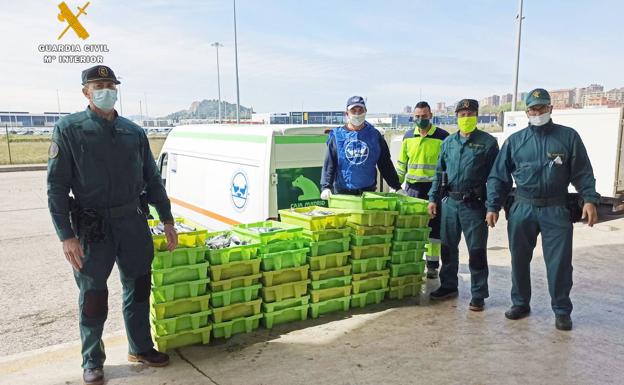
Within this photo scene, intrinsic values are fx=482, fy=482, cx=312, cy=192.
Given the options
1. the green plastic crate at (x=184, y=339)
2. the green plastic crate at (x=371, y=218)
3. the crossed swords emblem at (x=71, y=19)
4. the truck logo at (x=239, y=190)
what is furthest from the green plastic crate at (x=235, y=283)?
the crossed swords emblem at (x=71, y=19)

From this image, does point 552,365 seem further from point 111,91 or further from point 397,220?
point 111,91

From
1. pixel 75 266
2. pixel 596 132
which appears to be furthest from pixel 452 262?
pixel 596 132

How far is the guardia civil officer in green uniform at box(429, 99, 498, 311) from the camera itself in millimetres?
4941

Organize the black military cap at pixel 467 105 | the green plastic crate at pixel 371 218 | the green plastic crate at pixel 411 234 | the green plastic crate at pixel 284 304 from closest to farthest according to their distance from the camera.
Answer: the green plastic crate at pixel 284 304
the green plastic crate at pixel 371 218
the black military cap at pixel 467 105
the green plastic crate at pixel 411 234

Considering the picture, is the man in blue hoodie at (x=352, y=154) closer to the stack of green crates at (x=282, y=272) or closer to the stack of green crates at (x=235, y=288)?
the stack of green crates at (x=282, y=272)

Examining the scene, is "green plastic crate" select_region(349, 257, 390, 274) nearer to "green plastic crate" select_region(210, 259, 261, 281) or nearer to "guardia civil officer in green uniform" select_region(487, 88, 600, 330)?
"green plastic crate" select_region(210, 259, 261, 281)

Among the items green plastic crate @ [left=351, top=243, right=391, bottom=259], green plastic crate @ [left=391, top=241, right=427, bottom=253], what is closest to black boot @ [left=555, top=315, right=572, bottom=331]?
green plastic crate @ [left=391, top=241, right=427, bottom=253]

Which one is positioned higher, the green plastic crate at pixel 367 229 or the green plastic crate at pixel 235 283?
the green plastic crate at pixel 367 229

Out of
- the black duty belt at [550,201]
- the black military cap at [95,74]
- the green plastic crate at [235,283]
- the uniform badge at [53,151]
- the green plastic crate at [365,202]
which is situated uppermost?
the black military cap at [95,74]

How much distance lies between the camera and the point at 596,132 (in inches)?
440

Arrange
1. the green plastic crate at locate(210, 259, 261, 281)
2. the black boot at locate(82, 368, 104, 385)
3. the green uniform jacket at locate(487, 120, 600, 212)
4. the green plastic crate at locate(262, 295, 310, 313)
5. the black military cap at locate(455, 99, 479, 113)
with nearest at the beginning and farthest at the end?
the black boot at locate(82, 368, 104, 385) → the green plastic crate at locate(210, 259, 261, 281) → the green uniform jacket at locate(487, 120, 600, 212) → the green plastic crate at locate(262, 295, 310, 313) → the black military cap at locate(455, 99, 479, 113)

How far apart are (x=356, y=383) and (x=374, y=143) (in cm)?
273

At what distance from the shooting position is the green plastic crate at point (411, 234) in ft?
17.0

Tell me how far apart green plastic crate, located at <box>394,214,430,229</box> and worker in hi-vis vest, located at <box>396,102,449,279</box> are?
2.26ft
